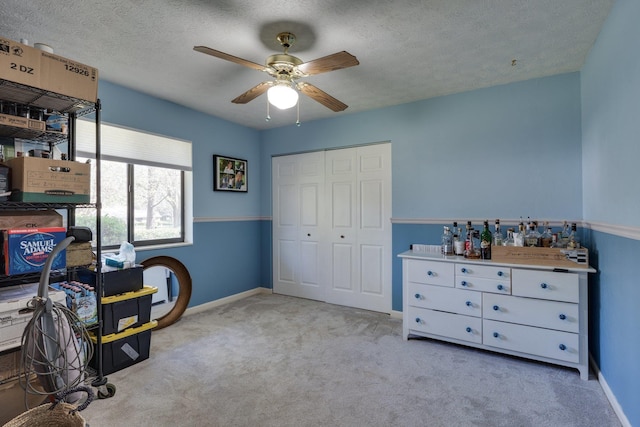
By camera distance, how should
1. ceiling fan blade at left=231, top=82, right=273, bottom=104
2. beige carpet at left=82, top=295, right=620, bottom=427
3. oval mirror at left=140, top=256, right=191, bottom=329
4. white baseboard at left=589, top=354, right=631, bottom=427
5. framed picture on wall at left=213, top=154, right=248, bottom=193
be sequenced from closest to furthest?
white baseboard at left=589, top=354, right=631, bottom=427
beige carpet at left=82, top=295, right=620, bottom=427
ceiling fan blade at left=231, top=82, right=273, bottom=104
oval mirror at left=140, top=256, right=191, bottom=329
framed picture on wall at left=213, top=154, right=248, bottom=193

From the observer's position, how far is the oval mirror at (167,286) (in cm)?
336

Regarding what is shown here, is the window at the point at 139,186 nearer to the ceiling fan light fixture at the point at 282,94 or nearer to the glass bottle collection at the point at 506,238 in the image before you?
the ceiling fan light fixture at the point at 282,94

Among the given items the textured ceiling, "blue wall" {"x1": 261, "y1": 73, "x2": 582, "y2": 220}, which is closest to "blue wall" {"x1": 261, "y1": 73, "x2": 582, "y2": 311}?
"blue wall" {"x1": 261, "y1": 73, "x2": 582, "y2": 220}

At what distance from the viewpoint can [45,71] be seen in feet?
6.06

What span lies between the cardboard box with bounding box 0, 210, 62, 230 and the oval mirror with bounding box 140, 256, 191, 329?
1182 mm

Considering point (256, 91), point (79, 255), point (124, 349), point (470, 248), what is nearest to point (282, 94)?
point (256, 91)

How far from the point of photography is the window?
2973 millimetres

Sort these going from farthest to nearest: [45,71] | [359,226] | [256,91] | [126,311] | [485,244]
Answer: [359,226]
[485,244]
[126,311]
[256,91]
[45,71]

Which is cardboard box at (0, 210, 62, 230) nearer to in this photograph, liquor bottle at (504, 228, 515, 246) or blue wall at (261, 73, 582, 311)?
blue wall at (261, 73, 582, 311)

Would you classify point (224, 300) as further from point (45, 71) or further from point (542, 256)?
point (542, 256)

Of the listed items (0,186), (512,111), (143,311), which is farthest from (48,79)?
(512,111)

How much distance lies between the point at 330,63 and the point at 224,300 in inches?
130

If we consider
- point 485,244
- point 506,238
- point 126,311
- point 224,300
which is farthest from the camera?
point 224,300

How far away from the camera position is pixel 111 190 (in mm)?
3162
